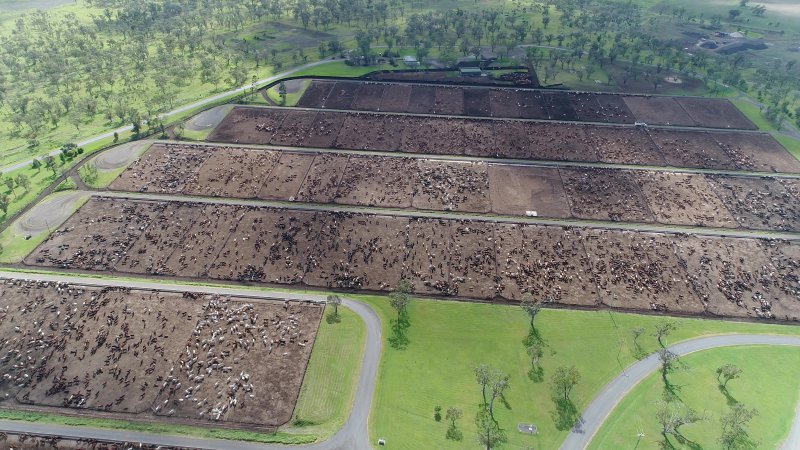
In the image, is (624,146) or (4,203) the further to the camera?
(624,146)

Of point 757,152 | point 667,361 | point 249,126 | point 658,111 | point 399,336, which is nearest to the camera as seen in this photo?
point 667,361

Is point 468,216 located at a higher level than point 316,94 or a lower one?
lower

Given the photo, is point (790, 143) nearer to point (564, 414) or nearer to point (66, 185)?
point (564, 414)

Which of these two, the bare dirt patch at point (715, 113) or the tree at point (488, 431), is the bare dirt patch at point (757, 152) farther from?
the tree at point (488, 431)

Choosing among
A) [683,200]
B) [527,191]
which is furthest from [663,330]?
[683,200]

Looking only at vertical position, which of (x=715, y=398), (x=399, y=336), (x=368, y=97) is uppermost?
(x=368, y=97)

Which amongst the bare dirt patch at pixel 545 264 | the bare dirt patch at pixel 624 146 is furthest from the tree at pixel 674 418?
the bare dirt patch at pixel 624 146

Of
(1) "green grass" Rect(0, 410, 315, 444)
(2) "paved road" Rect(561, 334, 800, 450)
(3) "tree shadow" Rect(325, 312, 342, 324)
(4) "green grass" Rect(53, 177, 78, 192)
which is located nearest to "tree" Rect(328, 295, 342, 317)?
(3) "tree shadow" Rect(325, 312, 342, 324)

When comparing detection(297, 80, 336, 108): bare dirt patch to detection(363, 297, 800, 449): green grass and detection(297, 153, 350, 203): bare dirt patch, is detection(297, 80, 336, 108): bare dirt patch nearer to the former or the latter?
detection(297, 153, 350, 203): bare dirt patch
